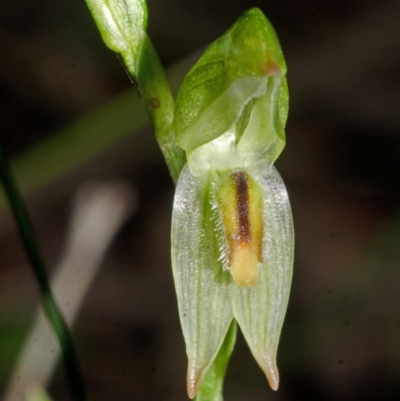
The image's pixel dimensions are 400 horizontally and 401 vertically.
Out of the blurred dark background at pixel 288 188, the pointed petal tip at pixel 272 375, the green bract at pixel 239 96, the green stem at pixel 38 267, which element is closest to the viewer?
the green bract at pixel 239 96

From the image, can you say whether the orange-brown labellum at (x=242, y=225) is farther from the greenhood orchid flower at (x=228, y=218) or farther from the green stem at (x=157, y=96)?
the green stem at (x=157, y=96)

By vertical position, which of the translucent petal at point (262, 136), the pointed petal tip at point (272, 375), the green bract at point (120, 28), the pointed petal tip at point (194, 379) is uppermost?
the green bract at point (120, 28)

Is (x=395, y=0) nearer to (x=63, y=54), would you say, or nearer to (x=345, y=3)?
(x=345, y=3)

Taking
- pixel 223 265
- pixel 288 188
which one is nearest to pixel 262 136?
pixel 223 265

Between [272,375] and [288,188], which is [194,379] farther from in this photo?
[288,188]

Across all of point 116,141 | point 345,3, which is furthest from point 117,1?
point 345,3

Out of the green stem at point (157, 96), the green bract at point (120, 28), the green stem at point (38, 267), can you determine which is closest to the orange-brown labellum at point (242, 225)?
the green stem at point (157, 96)

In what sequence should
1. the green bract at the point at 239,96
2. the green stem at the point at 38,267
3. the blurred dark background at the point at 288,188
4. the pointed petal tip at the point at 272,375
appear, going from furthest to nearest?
the blurred dark background at the point at 288,188 < the green stem at the point at 38,267 < the pointed petal tip at the point at 272,375 < the green bract at the point at 239,96

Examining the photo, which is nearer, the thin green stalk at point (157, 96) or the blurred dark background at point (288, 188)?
the thin green stalk at point (157, 96)
